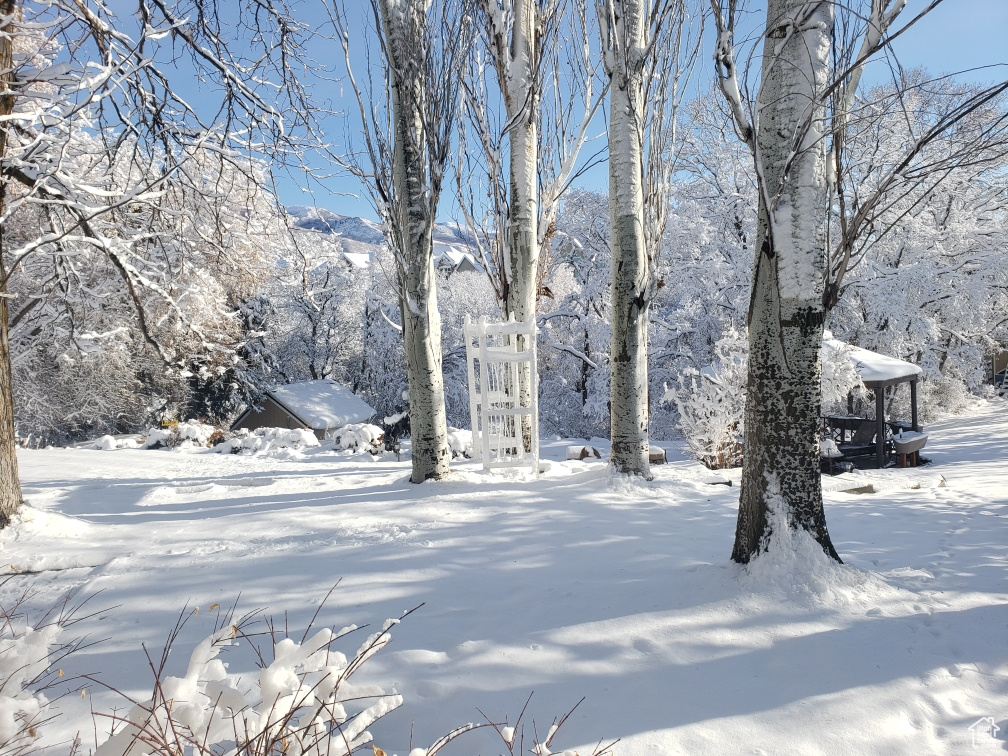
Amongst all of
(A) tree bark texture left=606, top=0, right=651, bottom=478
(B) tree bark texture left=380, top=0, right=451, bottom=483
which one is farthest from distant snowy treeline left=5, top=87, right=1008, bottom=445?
(B) tree bark texture left=380, top=0, right=451, bottom=483

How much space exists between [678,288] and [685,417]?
24.4ft

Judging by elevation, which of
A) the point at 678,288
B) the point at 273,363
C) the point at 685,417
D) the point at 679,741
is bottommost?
the point at 679,741

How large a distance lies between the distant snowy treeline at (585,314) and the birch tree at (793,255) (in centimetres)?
727

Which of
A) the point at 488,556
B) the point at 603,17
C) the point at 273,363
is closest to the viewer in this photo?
the point at 488,556

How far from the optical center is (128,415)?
17.8 meters

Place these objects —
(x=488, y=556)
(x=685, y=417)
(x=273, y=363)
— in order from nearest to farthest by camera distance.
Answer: (x=488, y=556) < (x=685, y=417) < (x=273, y=363)

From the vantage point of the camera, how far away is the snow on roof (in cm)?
1858

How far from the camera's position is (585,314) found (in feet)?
62.8

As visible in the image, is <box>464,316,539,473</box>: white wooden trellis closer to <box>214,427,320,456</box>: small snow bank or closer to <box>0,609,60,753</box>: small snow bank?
<box>0,609,60,753</box>: small snow bank

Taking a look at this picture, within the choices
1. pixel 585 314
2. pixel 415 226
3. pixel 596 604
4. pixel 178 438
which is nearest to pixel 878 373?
pixel 415 226

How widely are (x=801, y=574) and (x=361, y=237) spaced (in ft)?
192

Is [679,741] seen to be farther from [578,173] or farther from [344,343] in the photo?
[344,343]

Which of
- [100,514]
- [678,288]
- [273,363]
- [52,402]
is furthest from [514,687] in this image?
[273,363]

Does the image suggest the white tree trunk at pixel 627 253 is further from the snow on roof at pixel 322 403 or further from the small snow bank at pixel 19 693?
the snow on roof at pixel 322 403
